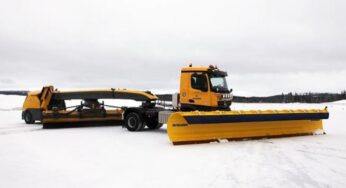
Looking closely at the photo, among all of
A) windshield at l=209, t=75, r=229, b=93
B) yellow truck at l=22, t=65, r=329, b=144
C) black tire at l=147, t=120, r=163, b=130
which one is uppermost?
windshield at l=209, t=75, r=229, b=93

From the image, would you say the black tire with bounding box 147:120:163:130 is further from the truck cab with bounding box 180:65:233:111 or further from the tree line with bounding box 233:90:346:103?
the tree line with bounding box 233:90:346:103

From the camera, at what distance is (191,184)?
5938 millimetres

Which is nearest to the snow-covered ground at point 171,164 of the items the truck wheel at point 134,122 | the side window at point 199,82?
the side window at point 199,82

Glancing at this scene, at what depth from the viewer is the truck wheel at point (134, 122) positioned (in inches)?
602

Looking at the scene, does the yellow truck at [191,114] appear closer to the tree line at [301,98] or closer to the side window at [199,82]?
the side window at [199,82]

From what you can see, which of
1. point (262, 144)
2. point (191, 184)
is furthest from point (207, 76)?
point (191, 184)

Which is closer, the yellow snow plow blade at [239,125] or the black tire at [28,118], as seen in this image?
the yellow snow plow blade at [239,125]

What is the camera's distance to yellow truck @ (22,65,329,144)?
11.0 meters

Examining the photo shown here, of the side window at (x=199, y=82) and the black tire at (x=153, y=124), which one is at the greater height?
the side window at (x=199, y=82)

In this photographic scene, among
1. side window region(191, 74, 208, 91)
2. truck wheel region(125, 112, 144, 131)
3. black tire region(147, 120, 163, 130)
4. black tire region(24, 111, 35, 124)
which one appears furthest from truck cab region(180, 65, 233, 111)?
black tire region(24, 111, 35, 124)

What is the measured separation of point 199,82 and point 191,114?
9.88 ft

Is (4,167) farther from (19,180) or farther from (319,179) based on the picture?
(319,179)

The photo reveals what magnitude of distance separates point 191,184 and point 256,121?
21.3 ft

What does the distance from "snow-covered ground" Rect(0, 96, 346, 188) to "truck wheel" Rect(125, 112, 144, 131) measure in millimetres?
3770
